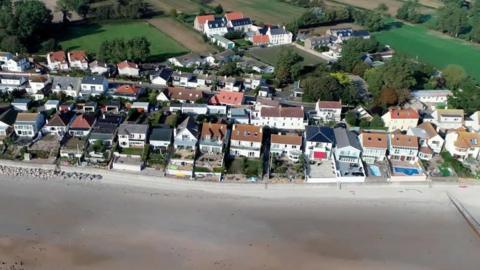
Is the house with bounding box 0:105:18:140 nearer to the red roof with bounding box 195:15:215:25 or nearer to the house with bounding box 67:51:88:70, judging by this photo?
the house with bounding box 67:51:88:70

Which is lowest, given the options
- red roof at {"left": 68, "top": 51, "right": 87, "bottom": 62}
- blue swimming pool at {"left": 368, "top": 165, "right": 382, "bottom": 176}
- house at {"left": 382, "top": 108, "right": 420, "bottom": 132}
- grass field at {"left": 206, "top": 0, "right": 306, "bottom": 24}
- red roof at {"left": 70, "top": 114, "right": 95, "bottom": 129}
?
blue swimming pool at {"left": 368, "top": 165, "right": 382, "bottom": 176}

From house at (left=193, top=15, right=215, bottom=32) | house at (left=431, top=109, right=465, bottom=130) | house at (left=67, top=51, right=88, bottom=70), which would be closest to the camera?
house at (left=431, top=109, right=465, bottom=130)

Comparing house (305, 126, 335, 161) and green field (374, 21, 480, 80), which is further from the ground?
green field (374, 21, 480, 80)

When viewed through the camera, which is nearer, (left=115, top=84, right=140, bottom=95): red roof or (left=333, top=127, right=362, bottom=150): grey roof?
(left=333, top=127, right=362, bottom=150): grey roof

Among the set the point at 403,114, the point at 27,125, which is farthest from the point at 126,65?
the point at 403,114

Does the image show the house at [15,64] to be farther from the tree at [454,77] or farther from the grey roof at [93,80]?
the tree at [454,77]

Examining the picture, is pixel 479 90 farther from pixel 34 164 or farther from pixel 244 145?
pixel 34 164

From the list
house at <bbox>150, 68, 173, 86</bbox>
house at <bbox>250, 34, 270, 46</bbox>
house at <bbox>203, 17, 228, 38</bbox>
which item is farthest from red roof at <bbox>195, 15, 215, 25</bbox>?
house at <bbox>150, 68, 173, 86</bbox>

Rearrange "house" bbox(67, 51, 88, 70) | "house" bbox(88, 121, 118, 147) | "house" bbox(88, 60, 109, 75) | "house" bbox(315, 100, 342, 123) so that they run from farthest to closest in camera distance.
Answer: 1. "house" bbox(67, 51, 88, 70)
2. "house" bbox(88, 60, 109, 75)
3. "house" bbox(315, 100, 342, 123)
4. "house" bbox(88, 121, 118, 147)
